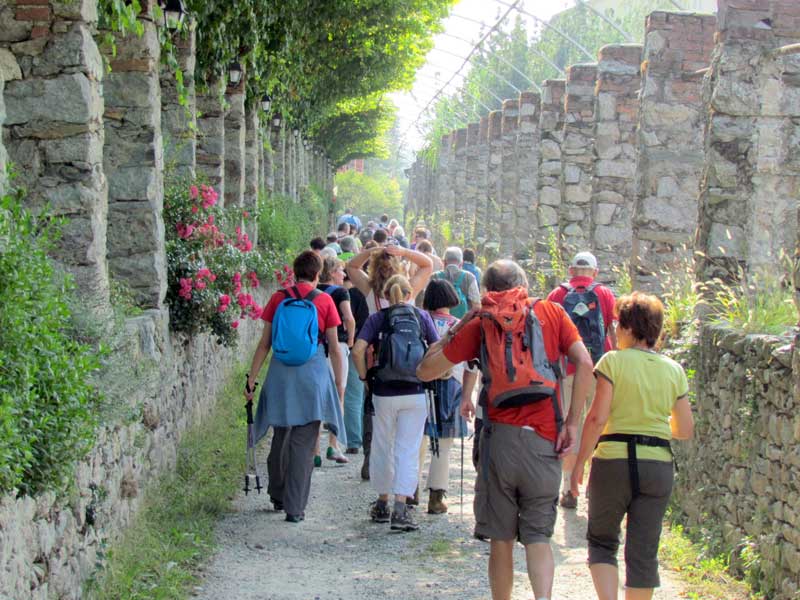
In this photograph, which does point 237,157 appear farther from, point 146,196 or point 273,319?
point 273,319

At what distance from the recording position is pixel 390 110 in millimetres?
52156

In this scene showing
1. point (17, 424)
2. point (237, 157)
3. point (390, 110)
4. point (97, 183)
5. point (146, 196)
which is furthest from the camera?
point (390, 110)

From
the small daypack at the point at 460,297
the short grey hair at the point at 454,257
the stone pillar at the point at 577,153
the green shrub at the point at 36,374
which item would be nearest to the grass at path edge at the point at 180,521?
the green shrub at the point at 36,374

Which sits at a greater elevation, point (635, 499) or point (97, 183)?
point (97, 183)

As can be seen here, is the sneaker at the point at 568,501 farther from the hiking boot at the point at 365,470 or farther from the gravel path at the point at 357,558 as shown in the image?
the hiking boot at the point at 365,470

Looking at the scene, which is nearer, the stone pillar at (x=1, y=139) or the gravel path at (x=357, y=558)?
the stone pillar at (x=1, y=139)

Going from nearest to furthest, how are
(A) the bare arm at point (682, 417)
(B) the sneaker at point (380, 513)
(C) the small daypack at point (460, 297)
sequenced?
(A) the bare arm at point (682, 417) < (B) the sneaker at point (380, 513) < (C) the small daypack at point (460, 297)

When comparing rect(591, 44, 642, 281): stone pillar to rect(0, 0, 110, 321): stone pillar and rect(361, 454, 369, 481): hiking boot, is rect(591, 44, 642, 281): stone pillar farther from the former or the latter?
rect(0, 0, 110, 321): stone pillar

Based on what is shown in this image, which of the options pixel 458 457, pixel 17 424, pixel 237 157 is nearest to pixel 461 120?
pixel 237 157

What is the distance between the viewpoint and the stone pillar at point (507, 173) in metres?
23.4

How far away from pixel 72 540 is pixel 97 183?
8.85 ft

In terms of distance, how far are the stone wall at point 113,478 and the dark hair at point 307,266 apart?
3.31 feet

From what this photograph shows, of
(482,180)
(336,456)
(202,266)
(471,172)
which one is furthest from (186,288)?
(471,172)

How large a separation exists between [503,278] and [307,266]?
96.9 inches
